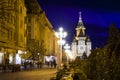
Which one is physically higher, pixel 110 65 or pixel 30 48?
pixel 30 48

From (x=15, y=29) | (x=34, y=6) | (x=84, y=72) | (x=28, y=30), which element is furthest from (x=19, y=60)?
(x=84, y=72)

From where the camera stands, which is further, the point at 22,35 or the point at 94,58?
the point at 22,35

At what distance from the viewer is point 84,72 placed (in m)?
11.8

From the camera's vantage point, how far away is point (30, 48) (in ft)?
292

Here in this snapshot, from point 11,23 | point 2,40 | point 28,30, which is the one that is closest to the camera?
point 2,40

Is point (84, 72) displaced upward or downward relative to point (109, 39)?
downward

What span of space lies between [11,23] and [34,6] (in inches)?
1496

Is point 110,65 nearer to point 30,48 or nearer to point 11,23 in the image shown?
point 11,23

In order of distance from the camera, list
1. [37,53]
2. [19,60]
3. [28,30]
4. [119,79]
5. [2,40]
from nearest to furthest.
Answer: [119,79]
[2,40]
[19,60]
[37,53]
[28,30]

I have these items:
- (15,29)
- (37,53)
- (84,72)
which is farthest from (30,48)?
(84,72)

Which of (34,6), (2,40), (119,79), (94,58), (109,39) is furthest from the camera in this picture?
(34,6)

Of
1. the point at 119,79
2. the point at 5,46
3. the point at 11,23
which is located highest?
the point at 11,23

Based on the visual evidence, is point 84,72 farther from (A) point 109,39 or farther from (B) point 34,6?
(B) point 34,6

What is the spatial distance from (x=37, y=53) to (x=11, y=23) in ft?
61.4
